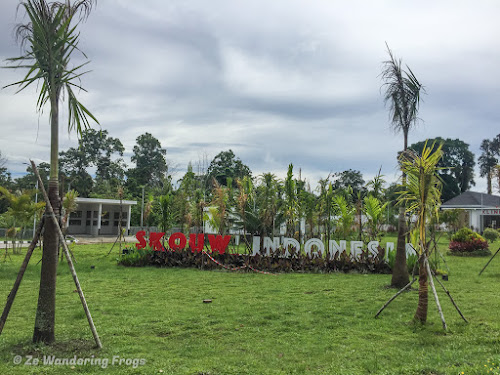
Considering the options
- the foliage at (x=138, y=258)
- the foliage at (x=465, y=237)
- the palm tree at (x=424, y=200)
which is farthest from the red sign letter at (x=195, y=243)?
the foliage at (x=465, y=237)

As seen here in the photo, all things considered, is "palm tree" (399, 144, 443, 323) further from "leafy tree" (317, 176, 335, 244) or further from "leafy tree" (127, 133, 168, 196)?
"leafy tree" (127, 133, 168, 196)

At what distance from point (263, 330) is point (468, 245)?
15.3m

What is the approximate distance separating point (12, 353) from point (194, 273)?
7.54 meters

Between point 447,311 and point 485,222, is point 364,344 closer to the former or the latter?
point 447,311

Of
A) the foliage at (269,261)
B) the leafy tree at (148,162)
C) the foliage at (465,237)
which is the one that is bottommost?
the foliage at (269,261)

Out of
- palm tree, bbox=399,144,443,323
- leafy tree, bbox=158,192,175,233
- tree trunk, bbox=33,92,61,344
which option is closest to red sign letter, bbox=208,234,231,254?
leafy tree, bbox=158,192,175,233

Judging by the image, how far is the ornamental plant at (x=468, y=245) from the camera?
1766cm

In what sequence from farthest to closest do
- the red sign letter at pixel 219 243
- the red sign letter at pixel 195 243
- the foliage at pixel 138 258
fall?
the foliage at pixel 138 258
the red sign letter at pixel 195 243
the red sign letter at pixel 219 243

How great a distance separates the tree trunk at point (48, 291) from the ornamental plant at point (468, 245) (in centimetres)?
1754

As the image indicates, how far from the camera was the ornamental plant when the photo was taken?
17656 mm

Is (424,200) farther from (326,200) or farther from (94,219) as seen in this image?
(94,219)

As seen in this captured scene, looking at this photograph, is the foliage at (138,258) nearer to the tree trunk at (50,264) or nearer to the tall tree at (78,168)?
the tree trunk at (50,264)

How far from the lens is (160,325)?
6148 millimetres

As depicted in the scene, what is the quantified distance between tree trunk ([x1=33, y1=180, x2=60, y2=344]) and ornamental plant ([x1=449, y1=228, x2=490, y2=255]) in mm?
17541
